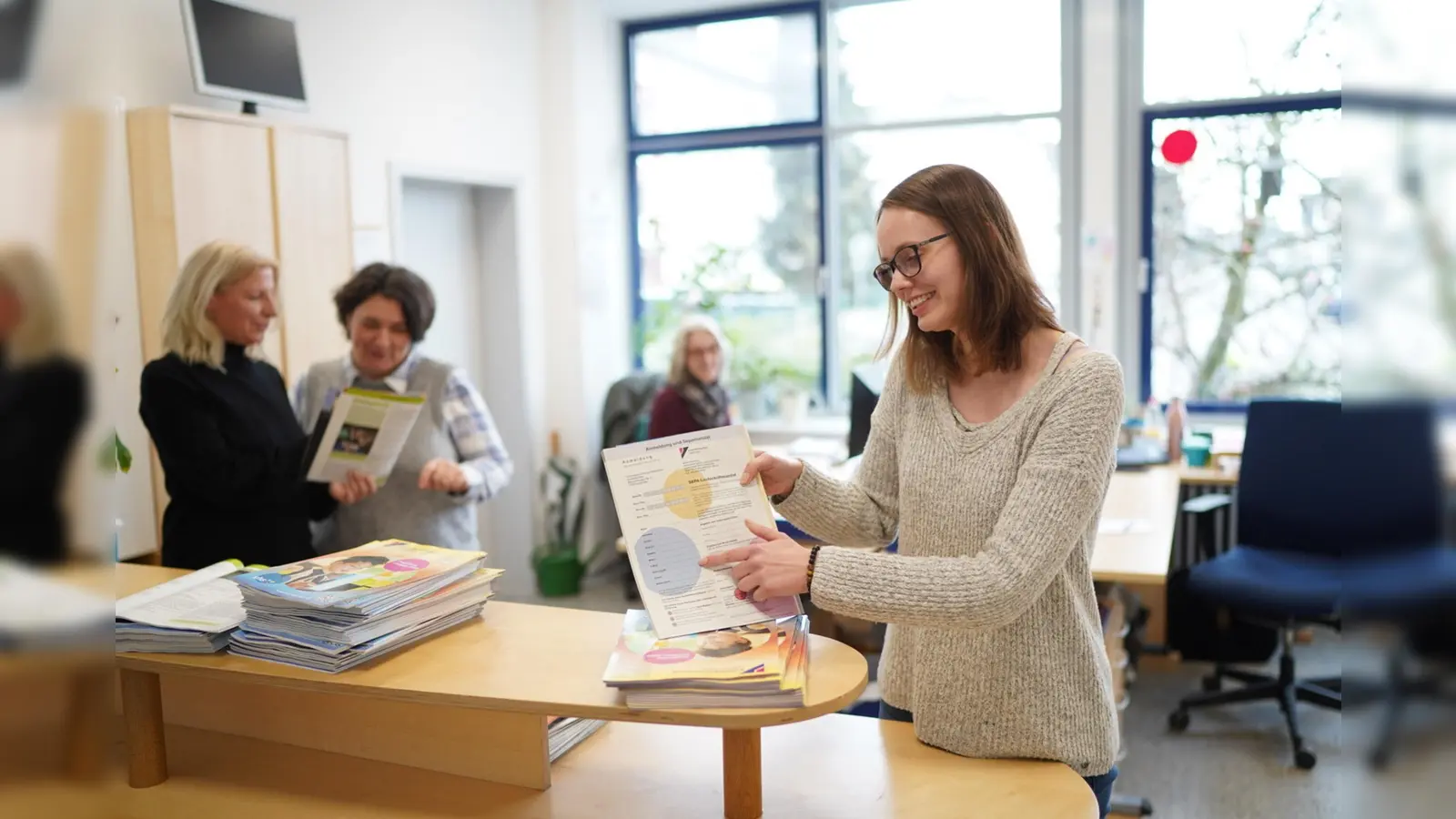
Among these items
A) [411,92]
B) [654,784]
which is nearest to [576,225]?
[411,92]

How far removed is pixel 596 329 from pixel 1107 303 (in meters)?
2.53

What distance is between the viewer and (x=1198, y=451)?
4309 mm

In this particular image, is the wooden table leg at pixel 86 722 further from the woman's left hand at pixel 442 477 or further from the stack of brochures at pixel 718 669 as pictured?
the woman's left hand at pixel 442 477

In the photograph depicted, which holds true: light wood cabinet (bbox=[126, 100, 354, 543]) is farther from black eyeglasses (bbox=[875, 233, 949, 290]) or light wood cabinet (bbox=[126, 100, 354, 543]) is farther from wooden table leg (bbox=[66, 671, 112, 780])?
wooden table leg (bbox=[66, 671, 112, 780])

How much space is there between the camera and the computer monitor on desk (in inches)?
124

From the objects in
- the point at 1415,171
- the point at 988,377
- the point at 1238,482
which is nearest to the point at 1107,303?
the point at 1238,482

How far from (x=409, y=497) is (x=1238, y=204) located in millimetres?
3915

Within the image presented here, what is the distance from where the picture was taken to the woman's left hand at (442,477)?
2670 mm

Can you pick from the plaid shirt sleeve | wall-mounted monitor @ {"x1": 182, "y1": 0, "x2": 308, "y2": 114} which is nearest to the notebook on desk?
the plaid shirt sleeve

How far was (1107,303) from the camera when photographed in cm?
490

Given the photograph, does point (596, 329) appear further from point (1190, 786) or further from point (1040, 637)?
point (1040, 637)

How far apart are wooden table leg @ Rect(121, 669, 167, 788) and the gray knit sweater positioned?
3.24ft

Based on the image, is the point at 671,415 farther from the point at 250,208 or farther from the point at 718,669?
the point at 718,669

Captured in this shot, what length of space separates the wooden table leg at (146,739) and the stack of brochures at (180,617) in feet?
0.26
